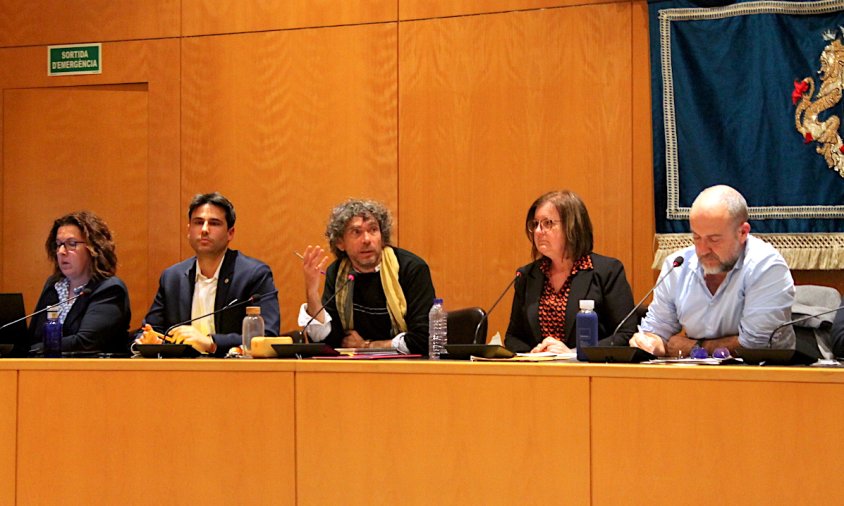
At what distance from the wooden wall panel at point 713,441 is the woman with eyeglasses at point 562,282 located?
3.78 ft

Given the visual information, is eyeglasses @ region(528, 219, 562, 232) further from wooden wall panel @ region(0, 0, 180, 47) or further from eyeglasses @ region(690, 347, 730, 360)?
wooden wall panel @ region(0, 0, 180, 47)

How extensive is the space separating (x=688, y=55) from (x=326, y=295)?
192 centimetres

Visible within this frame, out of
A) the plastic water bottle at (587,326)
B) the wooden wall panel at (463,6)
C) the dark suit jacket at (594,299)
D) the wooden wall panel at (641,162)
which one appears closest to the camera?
the plastic water bottle at (587,326)

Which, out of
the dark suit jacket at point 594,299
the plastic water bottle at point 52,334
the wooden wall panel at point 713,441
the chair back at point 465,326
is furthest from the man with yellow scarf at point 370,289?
the wooden wall panel at point 713,441

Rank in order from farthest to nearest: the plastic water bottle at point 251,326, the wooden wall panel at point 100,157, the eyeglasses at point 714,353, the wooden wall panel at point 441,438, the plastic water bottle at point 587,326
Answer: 1. the wooden wall panel at point 100,157
2. the plastic water bottle at point 251,326
3. the plastic water bottle at point 587,326
4. the eyeglasses at point 714,353
5. the wooden wall panel at point 441,438

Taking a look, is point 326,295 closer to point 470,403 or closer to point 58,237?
point 58,237

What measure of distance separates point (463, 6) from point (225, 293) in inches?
71.5

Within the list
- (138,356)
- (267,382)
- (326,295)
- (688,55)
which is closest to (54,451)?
(138,356)

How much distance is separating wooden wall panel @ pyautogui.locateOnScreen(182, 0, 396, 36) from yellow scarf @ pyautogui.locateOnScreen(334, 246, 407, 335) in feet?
4.69

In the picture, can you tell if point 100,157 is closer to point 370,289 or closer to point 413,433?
point 370,289

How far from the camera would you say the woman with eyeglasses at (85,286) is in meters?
3.77

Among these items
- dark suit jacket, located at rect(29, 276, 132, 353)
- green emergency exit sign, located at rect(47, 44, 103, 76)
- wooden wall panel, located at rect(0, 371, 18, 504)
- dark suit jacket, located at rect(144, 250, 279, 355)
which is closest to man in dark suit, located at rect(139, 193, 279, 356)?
dark suit jacket, located at rect(144, 250, 279, 355)

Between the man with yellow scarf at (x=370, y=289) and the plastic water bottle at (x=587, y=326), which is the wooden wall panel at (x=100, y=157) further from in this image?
the plastic water bottle at (x=587, y=326)

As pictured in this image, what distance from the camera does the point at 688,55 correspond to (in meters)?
4.20
